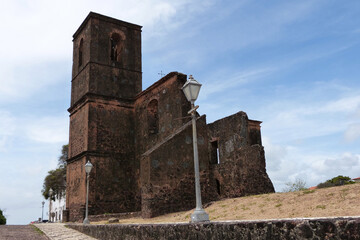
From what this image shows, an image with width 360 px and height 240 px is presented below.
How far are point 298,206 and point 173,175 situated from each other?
623cm

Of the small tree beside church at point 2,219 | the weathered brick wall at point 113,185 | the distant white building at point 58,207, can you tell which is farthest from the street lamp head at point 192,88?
the distant white building at point 58,207

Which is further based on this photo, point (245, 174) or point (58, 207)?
point (58, 207)

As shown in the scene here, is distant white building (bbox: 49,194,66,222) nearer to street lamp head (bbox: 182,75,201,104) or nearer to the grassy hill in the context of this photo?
the grassy hill

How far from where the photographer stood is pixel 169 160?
1409 centimetres

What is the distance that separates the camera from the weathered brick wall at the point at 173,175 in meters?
13.5

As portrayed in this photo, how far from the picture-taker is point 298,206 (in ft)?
29.0

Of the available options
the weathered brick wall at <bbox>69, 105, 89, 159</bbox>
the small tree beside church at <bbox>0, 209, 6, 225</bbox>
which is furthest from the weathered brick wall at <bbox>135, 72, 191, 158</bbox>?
the small tree beside church at <bbox>0, 209, 6, 225</bbox>

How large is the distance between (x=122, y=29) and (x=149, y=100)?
6028mm

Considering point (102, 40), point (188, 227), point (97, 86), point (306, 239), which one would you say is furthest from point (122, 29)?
point (306, 239)

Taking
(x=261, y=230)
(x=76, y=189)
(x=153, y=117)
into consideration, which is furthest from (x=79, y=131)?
(x=261, y=230)

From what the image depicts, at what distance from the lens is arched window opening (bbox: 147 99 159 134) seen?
745 inches

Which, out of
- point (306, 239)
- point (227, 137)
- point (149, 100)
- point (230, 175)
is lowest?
point (306, 239)

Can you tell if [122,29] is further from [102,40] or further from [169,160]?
[169,160]

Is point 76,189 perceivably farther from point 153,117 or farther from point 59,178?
point 59,178
